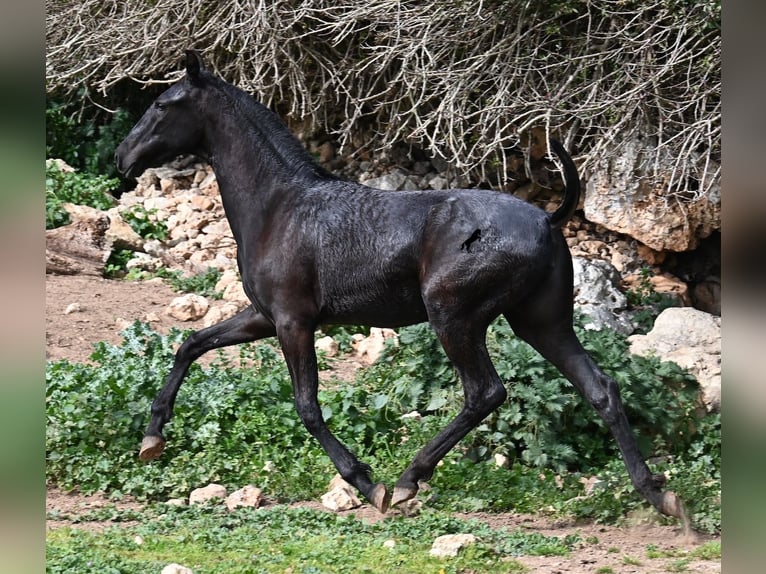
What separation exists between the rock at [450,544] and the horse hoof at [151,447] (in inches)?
83.1

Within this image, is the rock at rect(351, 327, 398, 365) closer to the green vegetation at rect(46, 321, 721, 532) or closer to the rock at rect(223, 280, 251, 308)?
the rock at rect(223, 280, 251, 308)

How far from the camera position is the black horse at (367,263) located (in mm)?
5383

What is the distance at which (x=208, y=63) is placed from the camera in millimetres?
12469

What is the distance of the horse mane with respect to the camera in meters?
6.09

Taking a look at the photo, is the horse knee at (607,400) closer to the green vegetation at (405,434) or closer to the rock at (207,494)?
the green vegetation at (405,434)

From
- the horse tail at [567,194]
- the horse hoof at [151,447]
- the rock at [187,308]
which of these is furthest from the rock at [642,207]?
the horse hoof at [151,447]

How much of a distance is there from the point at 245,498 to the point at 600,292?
5.07m

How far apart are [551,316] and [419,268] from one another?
0.77 meters

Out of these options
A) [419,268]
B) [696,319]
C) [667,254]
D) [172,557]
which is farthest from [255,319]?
[667,254]

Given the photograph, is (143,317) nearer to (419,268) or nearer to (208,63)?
(208,63)

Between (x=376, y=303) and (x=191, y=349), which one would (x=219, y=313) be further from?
(x=376, y=303)

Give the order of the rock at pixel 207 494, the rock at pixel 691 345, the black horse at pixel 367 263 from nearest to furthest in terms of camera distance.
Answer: the black horse at pixel 367 263
the rock at pixel 207 494
the rock at pixel 691 345
